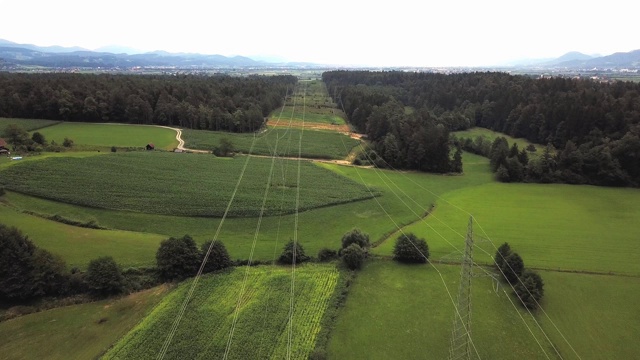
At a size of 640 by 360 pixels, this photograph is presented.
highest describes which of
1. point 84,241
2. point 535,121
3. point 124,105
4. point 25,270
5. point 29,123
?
point 124,105

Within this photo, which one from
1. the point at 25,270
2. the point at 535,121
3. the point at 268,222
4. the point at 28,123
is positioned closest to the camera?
the point at 25,270

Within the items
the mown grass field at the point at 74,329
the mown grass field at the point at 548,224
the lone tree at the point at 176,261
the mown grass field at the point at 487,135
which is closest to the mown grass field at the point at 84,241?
the lone tree at the point at 176,261

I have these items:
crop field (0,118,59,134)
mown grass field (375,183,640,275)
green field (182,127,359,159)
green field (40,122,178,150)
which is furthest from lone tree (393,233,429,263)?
crop field (0,118,59,134)

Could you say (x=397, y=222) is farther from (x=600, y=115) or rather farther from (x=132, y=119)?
(x=132, y=119)

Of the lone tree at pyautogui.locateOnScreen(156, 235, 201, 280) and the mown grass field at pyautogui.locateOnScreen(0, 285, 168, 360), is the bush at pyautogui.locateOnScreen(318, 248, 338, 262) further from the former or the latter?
the mown grass field at pyautogui.locateOnScreen(0, 285, 168, 360)

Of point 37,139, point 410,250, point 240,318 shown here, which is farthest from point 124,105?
point 410,250

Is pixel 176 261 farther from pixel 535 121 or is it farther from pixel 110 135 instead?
pixel 535 121
